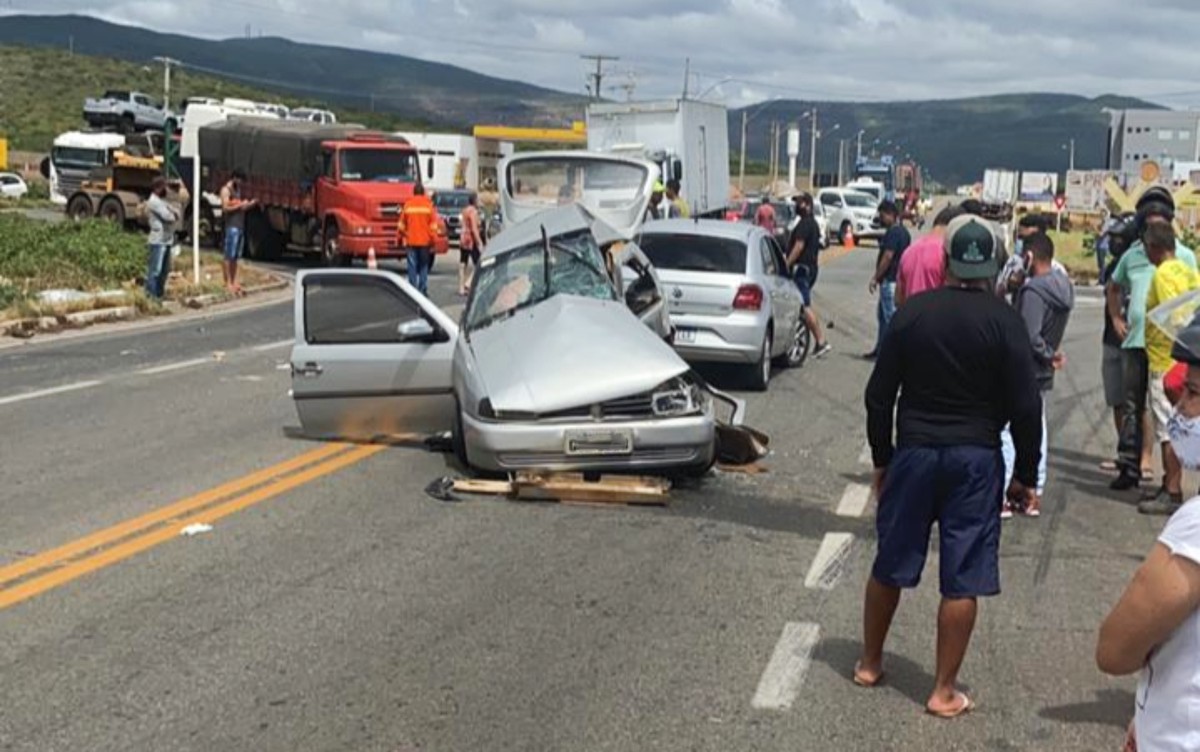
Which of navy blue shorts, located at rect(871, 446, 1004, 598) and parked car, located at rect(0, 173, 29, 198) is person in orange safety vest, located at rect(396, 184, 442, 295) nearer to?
navy blue shorts, located at rect(871, 446, 1004, 598)

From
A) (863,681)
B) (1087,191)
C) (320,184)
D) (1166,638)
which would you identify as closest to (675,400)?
(863,681)

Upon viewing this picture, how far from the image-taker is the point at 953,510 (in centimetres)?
514

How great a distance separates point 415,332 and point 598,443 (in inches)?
76.6

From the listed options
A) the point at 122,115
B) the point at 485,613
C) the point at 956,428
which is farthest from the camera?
the point at 122,115

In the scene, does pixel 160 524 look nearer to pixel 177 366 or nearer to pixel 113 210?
pixel 177 366

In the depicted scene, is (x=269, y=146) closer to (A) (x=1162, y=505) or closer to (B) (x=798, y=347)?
(B) (x=798, y=347)

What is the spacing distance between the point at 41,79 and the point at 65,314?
10678 centimetres

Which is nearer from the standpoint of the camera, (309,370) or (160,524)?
(160,524)

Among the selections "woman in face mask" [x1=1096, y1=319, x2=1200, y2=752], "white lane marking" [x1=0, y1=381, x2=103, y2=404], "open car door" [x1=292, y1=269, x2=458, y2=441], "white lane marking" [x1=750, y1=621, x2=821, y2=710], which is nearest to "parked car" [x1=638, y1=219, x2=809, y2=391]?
"open car door" [x1=292, y1=269, x2=458, y2=441]

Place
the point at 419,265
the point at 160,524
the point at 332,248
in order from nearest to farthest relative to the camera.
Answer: the point at 160,524, the point at 419,265, the point at 332,248

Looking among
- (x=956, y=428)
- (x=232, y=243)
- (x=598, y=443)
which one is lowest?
(x=598, y=443)

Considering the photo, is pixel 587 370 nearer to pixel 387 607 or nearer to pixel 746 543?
pixel 746 543

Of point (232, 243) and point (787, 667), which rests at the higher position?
point (232, 243)

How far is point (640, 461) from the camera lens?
866 centimetres
